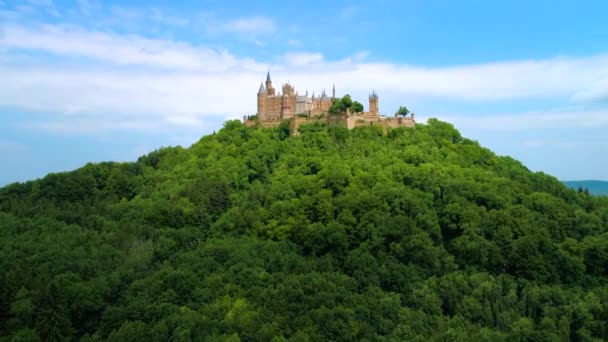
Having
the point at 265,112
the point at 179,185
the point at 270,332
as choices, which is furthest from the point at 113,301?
the point at 265,112

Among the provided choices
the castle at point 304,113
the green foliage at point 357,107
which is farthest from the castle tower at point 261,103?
Result: the green foliage at point 357,107

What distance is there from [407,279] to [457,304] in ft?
18.8

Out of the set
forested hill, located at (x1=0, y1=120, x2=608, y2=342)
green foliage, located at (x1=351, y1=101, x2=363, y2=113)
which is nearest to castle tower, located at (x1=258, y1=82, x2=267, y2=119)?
forested hill, located at (x1=0, y1=120, x2=608, y2=342)

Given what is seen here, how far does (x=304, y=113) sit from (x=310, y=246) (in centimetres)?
3783

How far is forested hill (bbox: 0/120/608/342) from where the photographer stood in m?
51.9

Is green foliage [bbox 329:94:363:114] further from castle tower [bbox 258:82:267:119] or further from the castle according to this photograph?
castle tower [bbox 258:82:267:119]

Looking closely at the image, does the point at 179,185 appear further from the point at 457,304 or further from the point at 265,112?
the point at 457,304

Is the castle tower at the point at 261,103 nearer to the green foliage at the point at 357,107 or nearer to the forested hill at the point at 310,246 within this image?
the forested hill at the point at 310,246

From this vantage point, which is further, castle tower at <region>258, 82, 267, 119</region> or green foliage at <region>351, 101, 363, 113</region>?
castle tower at <region>258, 82, 267, 119</region>

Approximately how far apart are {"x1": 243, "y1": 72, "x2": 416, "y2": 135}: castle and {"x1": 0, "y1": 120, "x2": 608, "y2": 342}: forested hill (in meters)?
2.72

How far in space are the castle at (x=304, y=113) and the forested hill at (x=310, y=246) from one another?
8.93 feet

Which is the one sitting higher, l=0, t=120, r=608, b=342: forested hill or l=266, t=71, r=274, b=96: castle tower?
l=266, t=71, r=274, b=96: castle tower

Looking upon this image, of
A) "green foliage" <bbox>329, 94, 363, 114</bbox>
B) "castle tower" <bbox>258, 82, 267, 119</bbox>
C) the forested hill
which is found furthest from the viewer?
"castle tower" <bbox>258, 82, 267, 119</bbox>

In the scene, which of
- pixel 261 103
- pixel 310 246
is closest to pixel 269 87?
pixel 261 103
